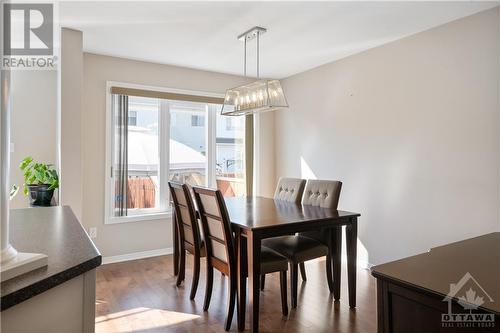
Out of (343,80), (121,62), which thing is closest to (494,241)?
(343,80)

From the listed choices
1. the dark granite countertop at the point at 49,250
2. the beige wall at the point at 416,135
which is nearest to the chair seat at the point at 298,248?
the beige wall at the point at 416,135

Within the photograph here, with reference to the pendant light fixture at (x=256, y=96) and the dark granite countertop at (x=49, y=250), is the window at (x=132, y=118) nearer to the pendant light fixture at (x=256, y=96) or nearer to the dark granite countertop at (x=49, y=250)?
the pendant light fixture at (x=256, y=96)

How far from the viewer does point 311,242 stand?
281 centimetres

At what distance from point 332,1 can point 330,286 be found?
2.47m

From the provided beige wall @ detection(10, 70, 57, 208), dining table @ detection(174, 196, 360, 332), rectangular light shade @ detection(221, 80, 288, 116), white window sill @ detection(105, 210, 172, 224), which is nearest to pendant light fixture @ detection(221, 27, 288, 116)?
rectangular light shade @ detection(221, 80, 288, 116)

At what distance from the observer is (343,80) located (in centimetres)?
406

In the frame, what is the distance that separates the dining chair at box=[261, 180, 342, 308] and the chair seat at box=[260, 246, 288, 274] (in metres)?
0.16

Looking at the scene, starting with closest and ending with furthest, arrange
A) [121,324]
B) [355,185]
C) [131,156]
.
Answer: [121,324] → [355,185] → [131,156]

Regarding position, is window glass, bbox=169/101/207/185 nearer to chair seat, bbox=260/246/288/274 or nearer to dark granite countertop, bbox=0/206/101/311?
chair seat, bbox=260/246/288/274

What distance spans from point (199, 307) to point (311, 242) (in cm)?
110

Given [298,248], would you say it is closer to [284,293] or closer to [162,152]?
[284,293]

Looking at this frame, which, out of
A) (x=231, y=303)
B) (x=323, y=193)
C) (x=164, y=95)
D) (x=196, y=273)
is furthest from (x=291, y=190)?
(x=164, y=95)

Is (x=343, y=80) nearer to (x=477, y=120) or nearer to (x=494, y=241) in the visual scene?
(x=477, y=120)

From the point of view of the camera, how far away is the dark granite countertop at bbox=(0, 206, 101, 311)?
0.72m
